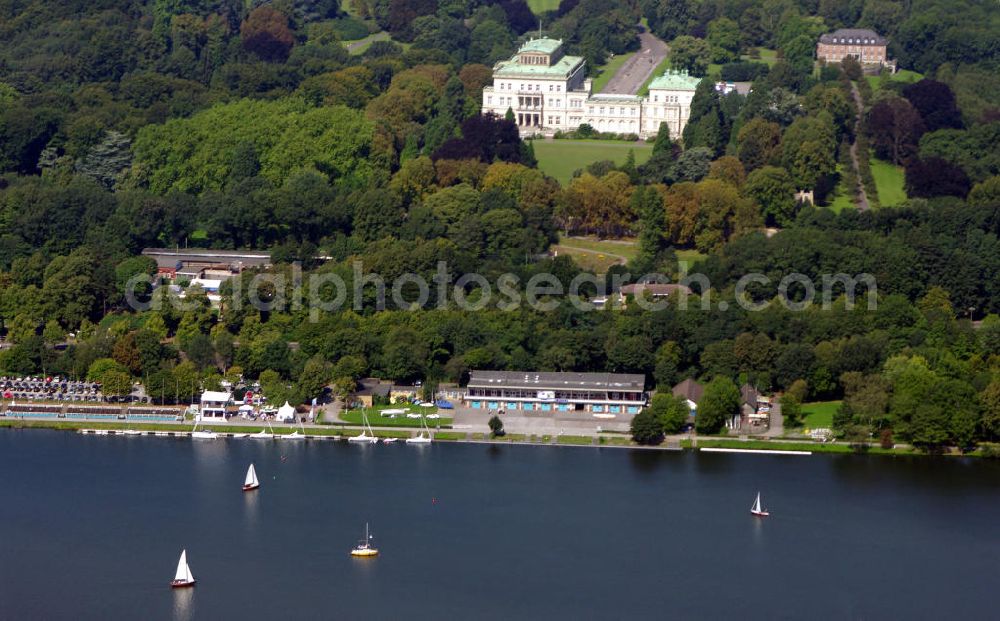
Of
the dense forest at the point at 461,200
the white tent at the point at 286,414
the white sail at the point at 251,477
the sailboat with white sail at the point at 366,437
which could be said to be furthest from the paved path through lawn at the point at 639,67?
the white sail at the point at 251,477

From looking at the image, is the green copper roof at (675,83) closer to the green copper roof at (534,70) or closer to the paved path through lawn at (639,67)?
the paved path through lawn at (639,67)

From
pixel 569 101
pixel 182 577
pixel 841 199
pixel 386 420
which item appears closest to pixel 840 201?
pixel 841 199

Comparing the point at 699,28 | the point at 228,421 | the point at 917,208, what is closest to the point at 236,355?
the point at 228,421

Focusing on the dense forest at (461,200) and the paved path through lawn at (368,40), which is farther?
the paved path through lawn at (368,40)

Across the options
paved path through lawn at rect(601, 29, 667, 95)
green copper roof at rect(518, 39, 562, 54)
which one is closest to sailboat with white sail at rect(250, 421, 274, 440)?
green copper roof at rect(518, 39, 562, 54)

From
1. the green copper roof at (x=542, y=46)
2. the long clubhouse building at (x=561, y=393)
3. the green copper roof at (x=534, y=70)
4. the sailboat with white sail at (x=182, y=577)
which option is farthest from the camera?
the green copper roof at (x=542, y=46)

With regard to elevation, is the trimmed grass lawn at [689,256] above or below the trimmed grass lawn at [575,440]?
above
